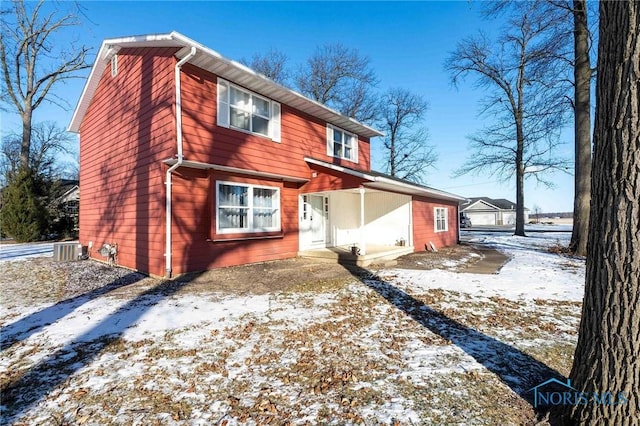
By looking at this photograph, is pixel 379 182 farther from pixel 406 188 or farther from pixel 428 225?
pixel 428 225

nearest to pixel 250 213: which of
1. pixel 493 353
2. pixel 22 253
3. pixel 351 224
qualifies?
pixel 351 224

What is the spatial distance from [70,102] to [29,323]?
2004cm

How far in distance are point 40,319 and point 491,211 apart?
190 feet

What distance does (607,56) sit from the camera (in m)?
2.25

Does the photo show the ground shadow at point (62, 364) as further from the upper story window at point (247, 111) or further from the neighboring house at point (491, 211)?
the neighboring house at point (491, 211)

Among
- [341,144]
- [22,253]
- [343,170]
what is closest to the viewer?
[343,170]

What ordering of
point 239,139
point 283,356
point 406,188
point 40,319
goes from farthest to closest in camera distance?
point 406,188 → point 239,139 → point 40,319 → point 283,356

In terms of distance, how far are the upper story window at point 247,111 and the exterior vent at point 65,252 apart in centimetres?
706

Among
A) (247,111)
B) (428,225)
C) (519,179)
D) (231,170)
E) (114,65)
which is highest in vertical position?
(114,65)

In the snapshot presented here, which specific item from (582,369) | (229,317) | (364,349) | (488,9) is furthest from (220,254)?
(488,9)

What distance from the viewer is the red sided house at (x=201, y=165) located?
7.40 m

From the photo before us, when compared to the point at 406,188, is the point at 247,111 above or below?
above

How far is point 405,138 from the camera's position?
3009 centimetres

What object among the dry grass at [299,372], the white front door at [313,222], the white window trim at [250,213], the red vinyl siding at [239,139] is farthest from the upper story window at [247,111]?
the dry grass at [299,372]
